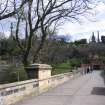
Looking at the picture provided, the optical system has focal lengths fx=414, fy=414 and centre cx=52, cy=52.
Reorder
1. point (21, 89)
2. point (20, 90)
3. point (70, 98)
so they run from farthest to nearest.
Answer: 1. point (70, 98)
2. point (21, 89)
3. point (20, 90)

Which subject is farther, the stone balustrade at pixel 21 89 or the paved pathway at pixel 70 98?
the paved pathway at pixel 70 98

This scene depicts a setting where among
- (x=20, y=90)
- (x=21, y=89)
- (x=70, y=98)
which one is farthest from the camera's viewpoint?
(x=70, y=98)

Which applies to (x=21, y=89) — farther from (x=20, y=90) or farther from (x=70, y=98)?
(x=70, y=98)

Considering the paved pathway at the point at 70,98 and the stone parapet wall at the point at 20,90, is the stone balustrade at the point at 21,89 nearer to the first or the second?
the stone parapet wall at the point at 20,90

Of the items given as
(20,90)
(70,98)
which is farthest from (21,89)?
(70,98)

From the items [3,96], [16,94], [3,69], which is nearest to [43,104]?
[16,94]

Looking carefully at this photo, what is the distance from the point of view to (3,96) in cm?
1509

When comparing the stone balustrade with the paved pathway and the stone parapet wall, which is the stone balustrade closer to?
the stone parapet wall

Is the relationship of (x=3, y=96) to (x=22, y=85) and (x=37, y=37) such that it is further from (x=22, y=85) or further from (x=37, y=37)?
(x=37, y=37)

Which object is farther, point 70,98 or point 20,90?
point 70,98

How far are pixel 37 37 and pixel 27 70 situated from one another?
23.1 meters

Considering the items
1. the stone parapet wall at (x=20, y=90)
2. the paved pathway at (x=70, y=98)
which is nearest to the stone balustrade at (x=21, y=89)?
the stone parapet wall at (x=20, y=90)

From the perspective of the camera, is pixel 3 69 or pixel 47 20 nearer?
pixel 3 69

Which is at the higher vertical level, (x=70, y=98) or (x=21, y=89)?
(x=21, y=89)
